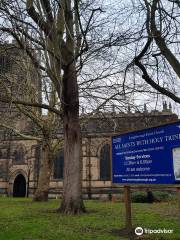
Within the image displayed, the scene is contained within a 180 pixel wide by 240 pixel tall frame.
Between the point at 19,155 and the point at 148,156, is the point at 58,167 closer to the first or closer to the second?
the point at 19,155

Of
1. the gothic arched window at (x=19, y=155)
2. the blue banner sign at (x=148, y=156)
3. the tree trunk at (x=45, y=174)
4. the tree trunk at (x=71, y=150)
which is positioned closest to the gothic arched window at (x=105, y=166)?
the gothic arched window at (x=19, y=155)

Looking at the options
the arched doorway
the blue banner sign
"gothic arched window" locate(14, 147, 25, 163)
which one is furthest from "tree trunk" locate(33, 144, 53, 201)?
"gothic arched window" locate(14, 147, 25, 163)

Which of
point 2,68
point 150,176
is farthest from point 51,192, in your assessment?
point 150,176

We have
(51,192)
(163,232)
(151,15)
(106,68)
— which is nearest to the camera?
(163,232)

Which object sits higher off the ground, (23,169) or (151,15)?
(151,15)

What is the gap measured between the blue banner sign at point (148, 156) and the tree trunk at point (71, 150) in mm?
3775

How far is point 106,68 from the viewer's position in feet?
51.1

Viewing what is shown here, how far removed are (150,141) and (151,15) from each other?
11.5 feet

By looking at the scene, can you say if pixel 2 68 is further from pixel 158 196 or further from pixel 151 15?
pixel 158 196

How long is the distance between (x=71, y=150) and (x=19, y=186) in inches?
1195

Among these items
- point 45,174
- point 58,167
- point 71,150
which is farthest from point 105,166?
point 71,150

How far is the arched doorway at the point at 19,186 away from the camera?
40219mm

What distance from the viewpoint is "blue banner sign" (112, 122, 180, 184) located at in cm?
688

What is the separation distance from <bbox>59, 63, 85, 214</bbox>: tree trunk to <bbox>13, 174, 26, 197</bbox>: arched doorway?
2917 cm
